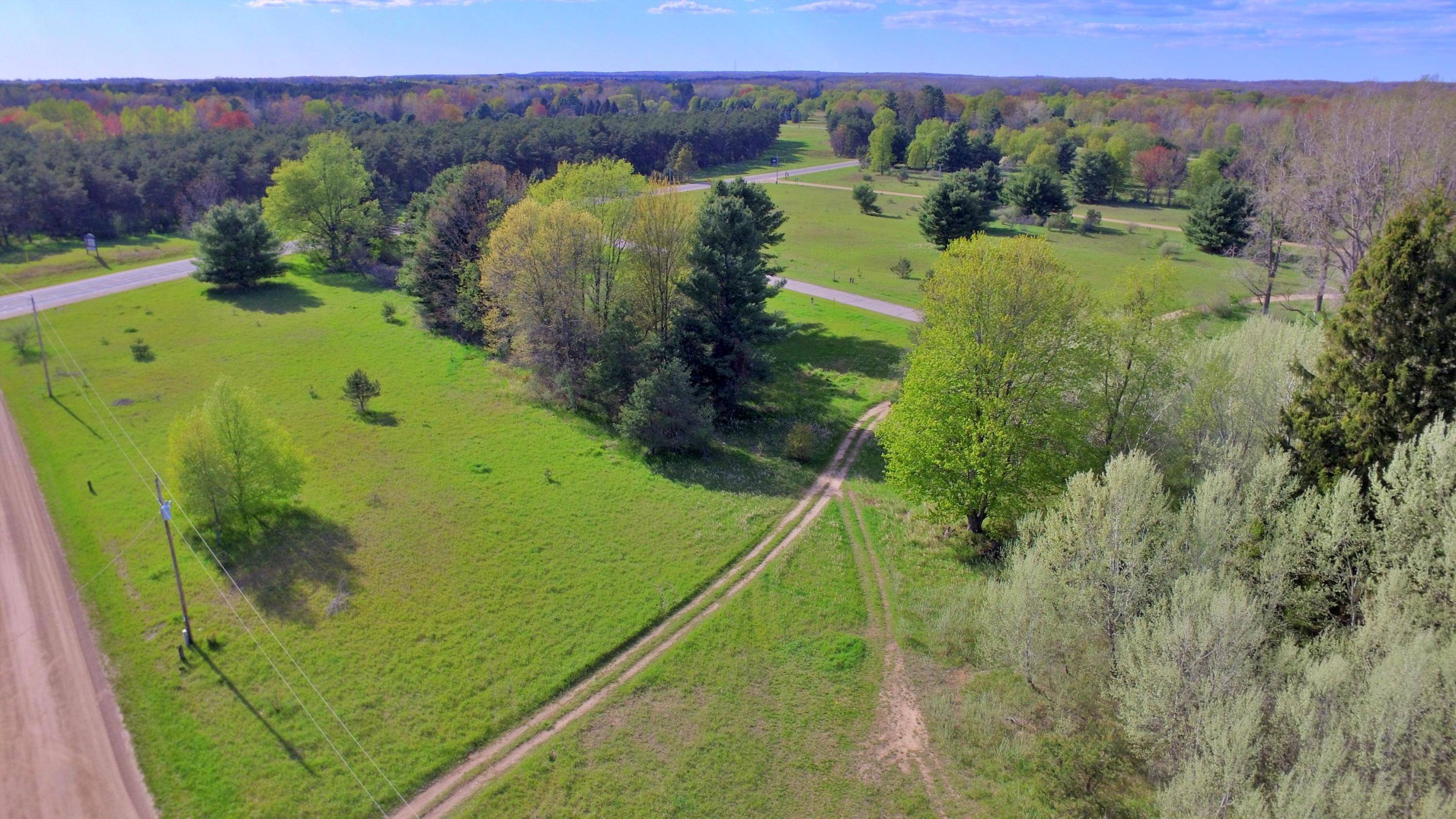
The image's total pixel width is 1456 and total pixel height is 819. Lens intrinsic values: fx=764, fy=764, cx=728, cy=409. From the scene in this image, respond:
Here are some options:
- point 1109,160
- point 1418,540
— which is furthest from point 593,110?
point 1418,540

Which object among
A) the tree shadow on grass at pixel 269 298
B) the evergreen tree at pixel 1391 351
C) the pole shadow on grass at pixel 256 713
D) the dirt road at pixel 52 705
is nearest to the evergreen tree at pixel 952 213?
the evergreen tree at pixel 1391 351

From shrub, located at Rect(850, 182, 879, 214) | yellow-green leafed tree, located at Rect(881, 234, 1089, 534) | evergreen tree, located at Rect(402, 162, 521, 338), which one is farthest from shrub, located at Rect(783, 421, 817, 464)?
shrub, located at Rect(850, 182, 879, 214)

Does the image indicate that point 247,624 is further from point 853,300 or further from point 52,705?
point 853,300

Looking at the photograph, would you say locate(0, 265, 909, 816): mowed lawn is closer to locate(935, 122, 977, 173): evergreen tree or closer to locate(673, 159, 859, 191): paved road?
locate(673, 159, 859, 191): paved road

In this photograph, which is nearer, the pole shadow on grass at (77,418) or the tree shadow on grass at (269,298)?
the pole shadow on grass at (77,418)

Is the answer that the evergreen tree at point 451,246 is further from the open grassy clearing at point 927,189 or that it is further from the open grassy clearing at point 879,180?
the open grassy clearing at point 879,180

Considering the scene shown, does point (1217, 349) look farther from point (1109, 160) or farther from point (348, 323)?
point (1109, 160)
